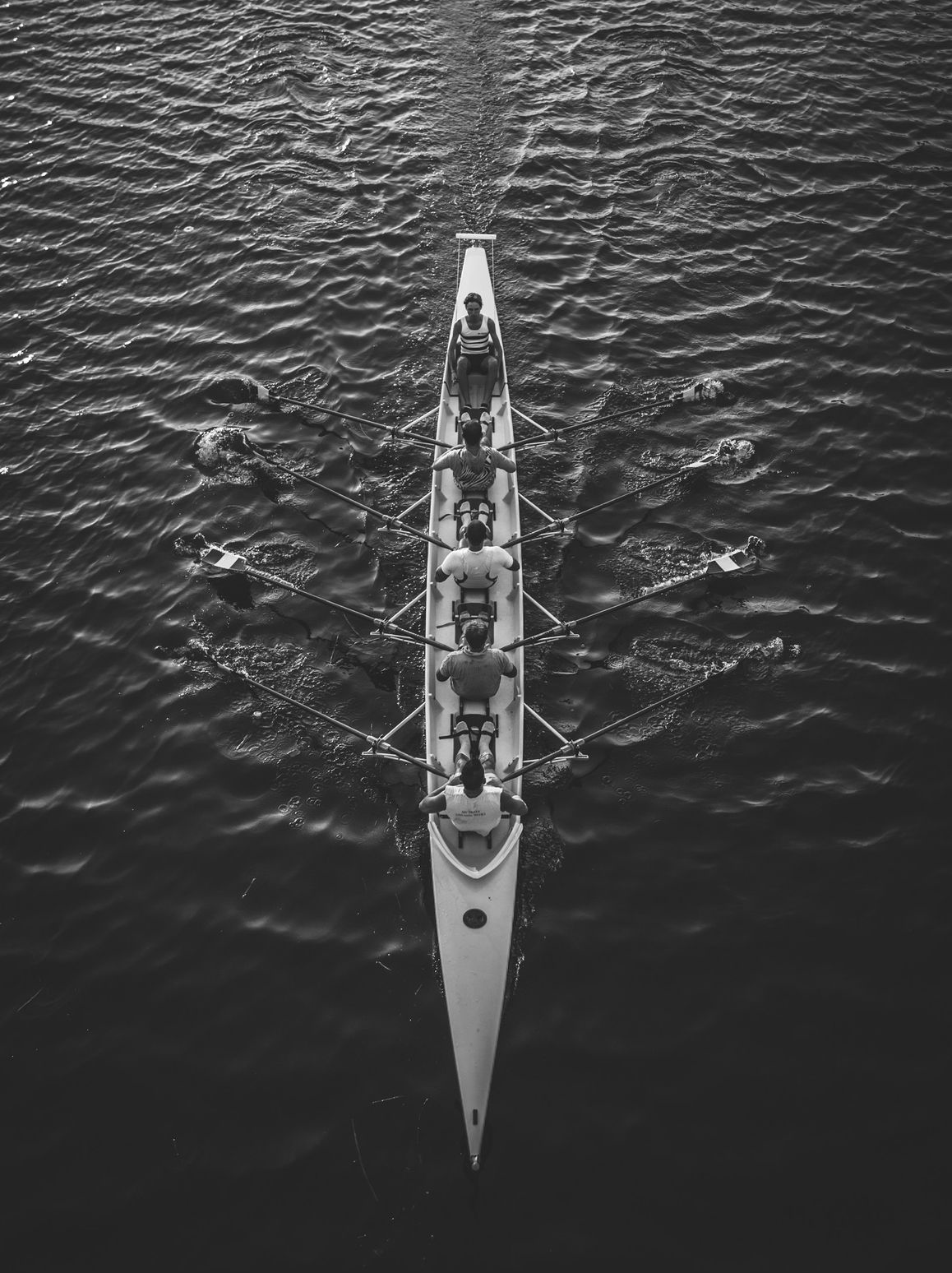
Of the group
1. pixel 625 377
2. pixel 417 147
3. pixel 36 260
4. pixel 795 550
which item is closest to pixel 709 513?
pixel 795 550

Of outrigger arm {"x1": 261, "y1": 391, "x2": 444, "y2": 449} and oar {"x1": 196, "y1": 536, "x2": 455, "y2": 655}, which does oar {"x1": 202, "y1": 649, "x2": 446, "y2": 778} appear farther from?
outrigger arm {"x1": 261, "y1": 391, "x2": 444, "y2": 449}

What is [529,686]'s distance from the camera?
12.6 metres

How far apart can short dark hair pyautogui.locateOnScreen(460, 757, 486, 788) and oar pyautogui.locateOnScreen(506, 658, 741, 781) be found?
1.01 meters

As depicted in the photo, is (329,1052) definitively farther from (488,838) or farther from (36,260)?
(36,260)

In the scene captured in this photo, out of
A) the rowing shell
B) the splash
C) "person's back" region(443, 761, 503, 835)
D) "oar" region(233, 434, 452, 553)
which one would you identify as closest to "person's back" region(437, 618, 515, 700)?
the rowing shell

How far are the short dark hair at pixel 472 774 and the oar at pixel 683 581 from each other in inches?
104

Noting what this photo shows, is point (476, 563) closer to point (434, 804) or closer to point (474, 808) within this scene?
point (434, 804)

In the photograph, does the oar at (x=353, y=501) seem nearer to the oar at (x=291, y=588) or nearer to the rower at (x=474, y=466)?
the rower at (x=474, y=466)

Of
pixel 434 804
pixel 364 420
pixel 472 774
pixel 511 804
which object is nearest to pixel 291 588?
pixel 364 420

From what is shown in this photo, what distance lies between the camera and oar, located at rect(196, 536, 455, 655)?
39.7 ft

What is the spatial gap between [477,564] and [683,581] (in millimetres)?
3233

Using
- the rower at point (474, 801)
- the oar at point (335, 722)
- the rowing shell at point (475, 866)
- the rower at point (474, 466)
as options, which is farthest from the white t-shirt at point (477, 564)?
the rower at point (474, 801)

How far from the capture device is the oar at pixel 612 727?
1074cm

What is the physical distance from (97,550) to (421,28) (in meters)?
21.5
